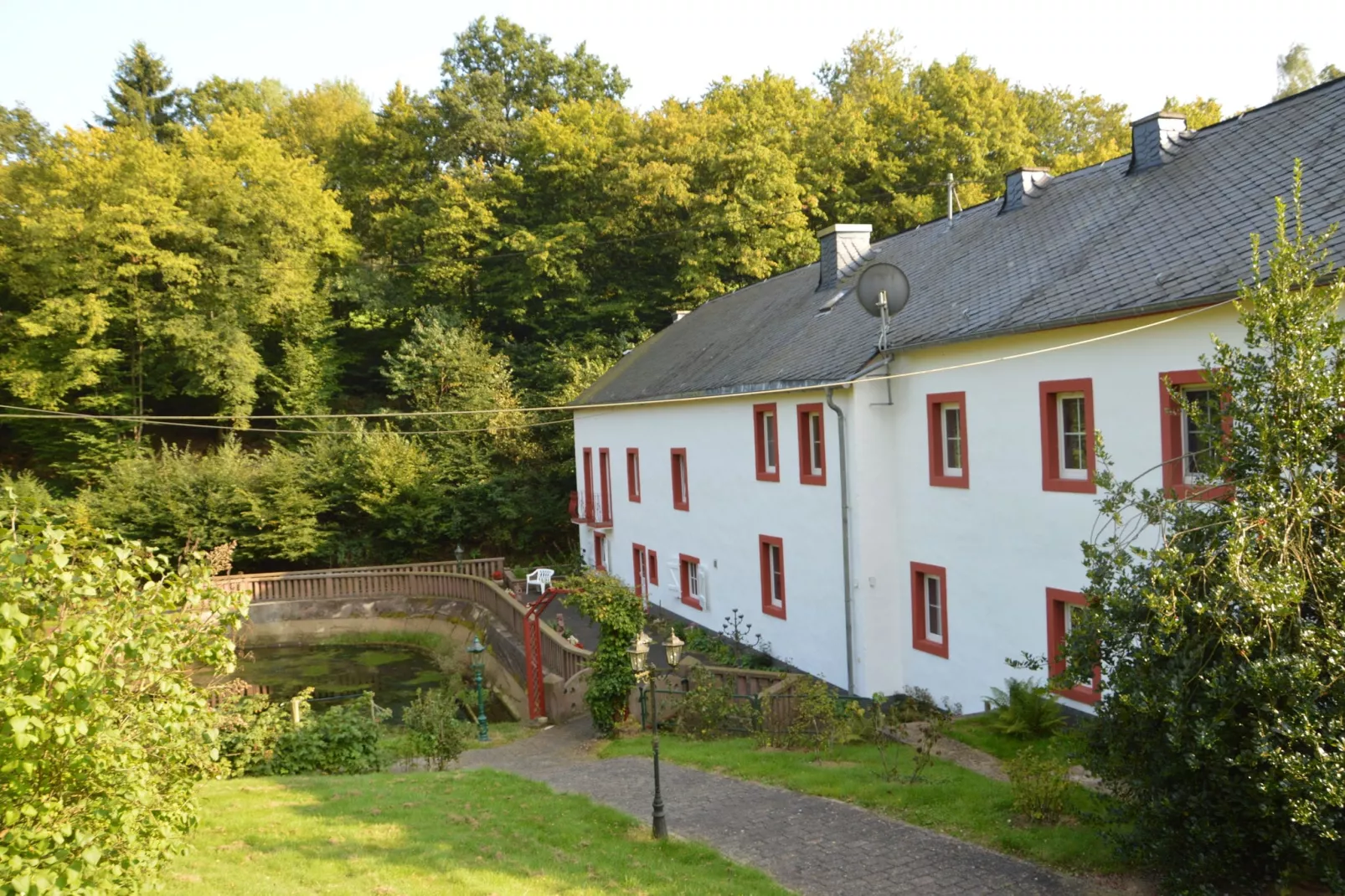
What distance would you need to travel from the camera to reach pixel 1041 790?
31.6 feet

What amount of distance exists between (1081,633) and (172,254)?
121ft

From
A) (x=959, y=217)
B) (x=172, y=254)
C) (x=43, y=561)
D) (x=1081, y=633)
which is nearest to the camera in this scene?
(x=43, y=561)

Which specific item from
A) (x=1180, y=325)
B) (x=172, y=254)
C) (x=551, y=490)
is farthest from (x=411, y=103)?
(x=1180, y=325)

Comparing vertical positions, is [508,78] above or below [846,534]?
above

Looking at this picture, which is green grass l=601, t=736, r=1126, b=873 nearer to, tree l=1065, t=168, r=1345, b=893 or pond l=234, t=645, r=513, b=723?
tree l=1065, t=168, r=1345, b=893

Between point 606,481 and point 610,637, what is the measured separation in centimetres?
1618

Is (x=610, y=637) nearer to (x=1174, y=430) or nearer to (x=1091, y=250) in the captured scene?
(x=1174, y=430)

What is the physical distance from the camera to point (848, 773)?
1191 centimetres

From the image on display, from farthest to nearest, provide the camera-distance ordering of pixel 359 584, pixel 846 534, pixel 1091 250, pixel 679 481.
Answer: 1. pixel 359 584
2. pixel 679 481
3. pixel 846 534
4. pixel 1091 250

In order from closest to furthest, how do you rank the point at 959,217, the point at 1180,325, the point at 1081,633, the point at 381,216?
the point at 1081,633 → the point at 1180,325 → the point at 959,217 → the point at 381,216

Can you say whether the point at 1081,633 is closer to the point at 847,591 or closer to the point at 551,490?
the point at 847,591

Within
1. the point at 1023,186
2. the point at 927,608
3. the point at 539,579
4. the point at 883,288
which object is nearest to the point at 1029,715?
the point at 927,608

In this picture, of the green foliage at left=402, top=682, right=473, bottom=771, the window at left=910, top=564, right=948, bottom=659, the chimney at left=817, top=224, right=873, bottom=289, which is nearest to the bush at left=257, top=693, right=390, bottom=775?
the green foliage at left=402, top=682, right=473, bottom=771

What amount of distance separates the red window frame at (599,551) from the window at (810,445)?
47.8 ft
